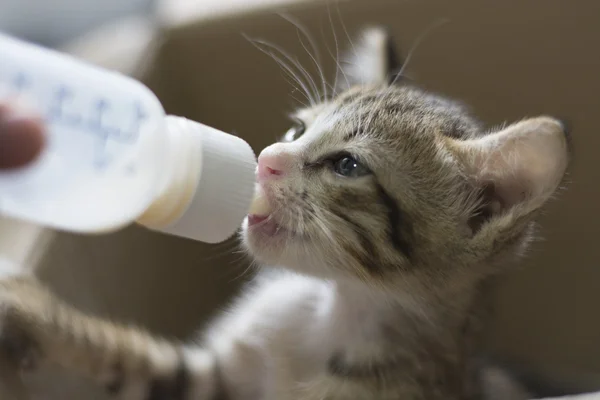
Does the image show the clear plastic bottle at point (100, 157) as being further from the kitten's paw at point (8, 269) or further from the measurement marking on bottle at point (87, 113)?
the kitten's paw at point (8, 269)

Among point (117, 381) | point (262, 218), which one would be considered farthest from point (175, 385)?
point (262, 218)

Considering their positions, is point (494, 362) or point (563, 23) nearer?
point (563, 23)

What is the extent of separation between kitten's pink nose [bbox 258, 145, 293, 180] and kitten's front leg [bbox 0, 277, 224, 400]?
14.7 inches

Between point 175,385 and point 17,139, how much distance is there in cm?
60

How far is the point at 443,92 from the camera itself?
140cm

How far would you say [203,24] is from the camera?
1417 millimetres

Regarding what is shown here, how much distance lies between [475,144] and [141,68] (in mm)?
742

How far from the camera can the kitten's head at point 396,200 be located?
837mm

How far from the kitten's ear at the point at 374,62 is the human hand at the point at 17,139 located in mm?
614

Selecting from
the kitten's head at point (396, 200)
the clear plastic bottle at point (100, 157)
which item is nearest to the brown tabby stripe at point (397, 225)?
the kitten's head at point (396, 200)

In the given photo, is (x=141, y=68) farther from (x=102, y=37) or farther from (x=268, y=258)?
(x=268, y=258)

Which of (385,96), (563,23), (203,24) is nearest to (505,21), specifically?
(563,23)

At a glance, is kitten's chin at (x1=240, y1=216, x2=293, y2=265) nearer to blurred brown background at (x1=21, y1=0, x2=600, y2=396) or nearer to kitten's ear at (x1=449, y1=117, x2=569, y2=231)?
kitten's ear at (x1=449, y1=117, x2=569, y2=231)

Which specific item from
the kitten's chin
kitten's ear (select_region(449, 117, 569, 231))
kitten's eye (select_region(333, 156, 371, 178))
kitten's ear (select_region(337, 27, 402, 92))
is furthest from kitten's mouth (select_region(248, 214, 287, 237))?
kitten's ear (select_region(337, 27, 402, 92))
